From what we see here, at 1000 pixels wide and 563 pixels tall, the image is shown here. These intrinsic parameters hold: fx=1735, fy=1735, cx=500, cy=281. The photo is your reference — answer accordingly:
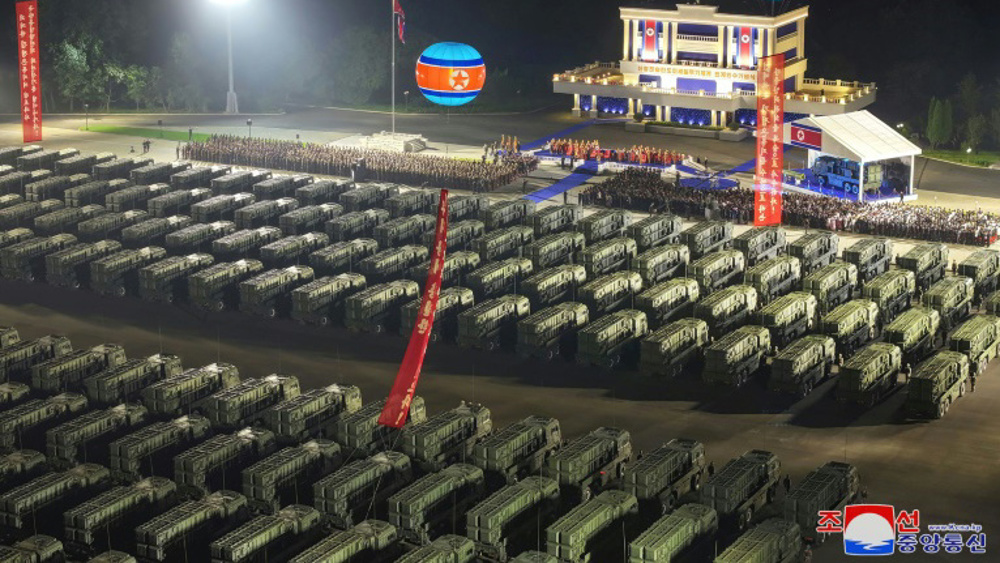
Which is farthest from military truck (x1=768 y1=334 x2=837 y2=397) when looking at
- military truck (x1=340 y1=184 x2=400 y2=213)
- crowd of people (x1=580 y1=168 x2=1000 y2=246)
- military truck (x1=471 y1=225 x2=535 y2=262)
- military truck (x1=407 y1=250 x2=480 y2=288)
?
military truck (x1=340 y1=184 x2=400 y2=213)

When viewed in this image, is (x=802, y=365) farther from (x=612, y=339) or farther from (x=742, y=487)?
(x=742, y=487)

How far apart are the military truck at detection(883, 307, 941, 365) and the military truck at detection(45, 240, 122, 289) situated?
1565 inches

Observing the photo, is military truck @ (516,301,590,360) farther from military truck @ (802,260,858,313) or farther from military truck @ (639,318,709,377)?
military truck @ (802,260,858,313)

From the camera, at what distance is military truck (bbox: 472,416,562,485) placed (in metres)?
60.2

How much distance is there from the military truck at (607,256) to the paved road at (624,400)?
39.1 ft

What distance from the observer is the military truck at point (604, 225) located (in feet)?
307

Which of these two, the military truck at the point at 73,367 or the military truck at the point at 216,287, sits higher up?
the military truck at the point at 216,287

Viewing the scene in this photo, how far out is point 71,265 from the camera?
286 feet

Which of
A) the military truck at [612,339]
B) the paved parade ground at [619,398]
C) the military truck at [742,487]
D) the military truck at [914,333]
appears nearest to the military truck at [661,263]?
the military truck at [612,339]

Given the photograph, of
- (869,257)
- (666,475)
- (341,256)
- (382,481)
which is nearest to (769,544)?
(666,475)

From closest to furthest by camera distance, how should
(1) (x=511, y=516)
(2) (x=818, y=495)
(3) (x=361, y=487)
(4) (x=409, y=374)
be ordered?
1. (1) (x=511, y=516)
2. (2) (x=818, y=495)
3. (3) (x=361, y=487)
4. (4) (x=409, y=374)

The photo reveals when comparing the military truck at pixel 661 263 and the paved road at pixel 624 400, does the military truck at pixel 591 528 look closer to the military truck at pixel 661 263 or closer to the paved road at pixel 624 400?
the paved road at pixel 624 400

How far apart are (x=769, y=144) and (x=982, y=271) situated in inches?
766

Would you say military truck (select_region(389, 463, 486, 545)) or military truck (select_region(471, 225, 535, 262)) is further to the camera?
military truck (select_region(471, 225, 535, 262))
